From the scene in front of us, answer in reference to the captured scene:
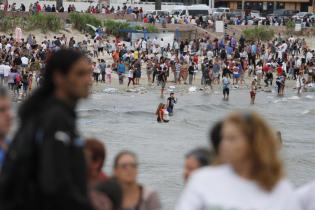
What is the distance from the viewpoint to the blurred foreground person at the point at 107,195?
15.2ft

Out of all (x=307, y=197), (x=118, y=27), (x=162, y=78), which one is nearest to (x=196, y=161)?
(x=307, y=197)

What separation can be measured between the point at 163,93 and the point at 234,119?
3372 centimetres

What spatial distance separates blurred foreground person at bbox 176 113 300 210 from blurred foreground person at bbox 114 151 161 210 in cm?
133

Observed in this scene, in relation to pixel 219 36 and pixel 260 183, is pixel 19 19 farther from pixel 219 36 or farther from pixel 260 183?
pixel 260 183

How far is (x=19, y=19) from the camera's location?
48.6 metres

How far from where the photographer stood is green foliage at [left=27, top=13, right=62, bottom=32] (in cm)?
4809

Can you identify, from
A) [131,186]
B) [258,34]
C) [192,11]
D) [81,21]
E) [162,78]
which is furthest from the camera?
[192,11]

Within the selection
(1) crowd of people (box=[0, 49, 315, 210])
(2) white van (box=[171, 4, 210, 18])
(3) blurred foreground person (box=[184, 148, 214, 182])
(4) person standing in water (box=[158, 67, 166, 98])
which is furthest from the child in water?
(2) white van (box=[171, 4, 210, 18])

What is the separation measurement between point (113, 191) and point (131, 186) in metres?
0.84

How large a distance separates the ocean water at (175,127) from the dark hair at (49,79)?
37.9 ft

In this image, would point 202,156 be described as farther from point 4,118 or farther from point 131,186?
point 4,118

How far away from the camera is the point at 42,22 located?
48219 millimetres

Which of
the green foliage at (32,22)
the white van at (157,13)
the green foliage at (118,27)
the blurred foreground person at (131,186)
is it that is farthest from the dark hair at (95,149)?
the white van at (157,13)

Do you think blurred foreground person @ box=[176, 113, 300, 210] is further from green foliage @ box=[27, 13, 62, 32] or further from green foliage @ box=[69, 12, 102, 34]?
green foliage @ box=[69, 12, 102, 34]
